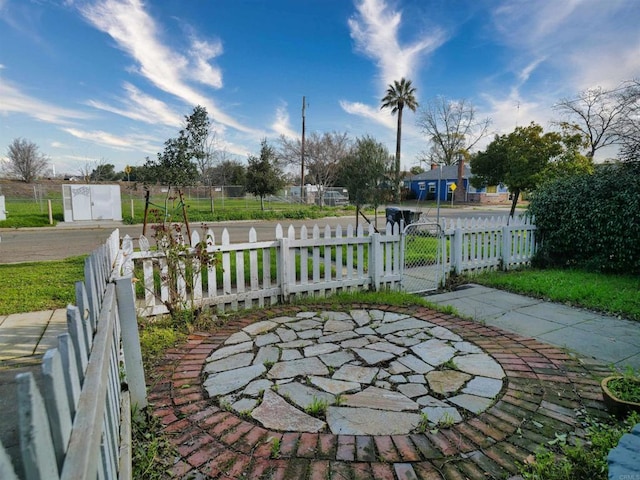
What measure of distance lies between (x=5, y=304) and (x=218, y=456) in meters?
4.24

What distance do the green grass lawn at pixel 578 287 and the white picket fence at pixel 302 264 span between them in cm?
62

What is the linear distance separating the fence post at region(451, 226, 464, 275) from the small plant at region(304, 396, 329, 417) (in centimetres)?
443

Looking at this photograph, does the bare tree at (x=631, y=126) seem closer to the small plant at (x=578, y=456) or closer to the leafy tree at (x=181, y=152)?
the small plant at (x=578, y=456)

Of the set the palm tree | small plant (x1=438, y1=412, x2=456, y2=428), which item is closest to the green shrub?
small plant (x1=438, y1=412, x2=456, y2=428)

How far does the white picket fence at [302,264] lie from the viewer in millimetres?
3920

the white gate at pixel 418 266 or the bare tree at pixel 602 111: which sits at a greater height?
the bare tree at pixel 602 111

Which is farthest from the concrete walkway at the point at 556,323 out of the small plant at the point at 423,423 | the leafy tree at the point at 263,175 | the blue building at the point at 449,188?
the blue building at the point at 449,188

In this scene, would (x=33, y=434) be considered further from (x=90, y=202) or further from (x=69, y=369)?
(x=90, y=202)

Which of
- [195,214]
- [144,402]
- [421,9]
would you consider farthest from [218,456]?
[195,214]

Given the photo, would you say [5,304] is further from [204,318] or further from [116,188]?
[116,188]

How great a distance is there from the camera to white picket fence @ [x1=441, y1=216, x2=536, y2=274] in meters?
6.07

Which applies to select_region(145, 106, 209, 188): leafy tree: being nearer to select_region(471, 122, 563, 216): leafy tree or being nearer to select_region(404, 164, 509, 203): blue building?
select_region(471, 122, 563, 216): leafy tree

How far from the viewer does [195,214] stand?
18172 millimetres

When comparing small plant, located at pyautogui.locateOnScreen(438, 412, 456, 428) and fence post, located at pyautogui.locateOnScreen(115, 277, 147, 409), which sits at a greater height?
fence post, located at pyautogui.locateOnScreen(115, 277, 147, 409)
